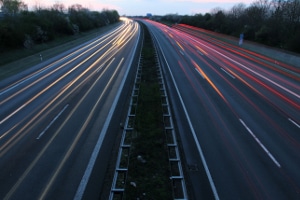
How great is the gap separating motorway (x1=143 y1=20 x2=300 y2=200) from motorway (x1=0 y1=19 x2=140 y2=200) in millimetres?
3756

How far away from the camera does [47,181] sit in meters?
9.19

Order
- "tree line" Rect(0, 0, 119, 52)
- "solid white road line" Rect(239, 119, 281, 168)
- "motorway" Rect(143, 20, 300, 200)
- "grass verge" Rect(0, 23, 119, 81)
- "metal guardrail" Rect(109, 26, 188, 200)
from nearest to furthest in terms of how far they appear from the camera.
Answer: "metal guardrail" Rect(109, 26, 188, 200), "motorway" Rect(143, 20, 300, 200), "solid white road line" Rect(239, 119, 281, 168), "grass verge" Rect(0, 23, 119, 81), "tree line" Rect(0, 0, 119, 52)

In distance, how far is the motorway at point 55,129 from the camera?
9.17m

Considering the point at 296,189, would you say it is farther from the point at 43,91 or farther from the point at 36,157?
the point at 43,91

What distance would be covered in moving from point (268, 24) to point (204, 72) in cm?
2499

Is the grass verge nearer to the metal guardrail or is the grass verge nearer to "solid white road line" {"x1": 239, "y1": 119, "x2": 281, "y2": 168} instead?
the metal guardrail

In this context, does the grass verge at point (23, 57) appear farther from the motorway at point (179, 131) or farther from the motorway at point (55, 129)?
the motorway at point (179, 131)

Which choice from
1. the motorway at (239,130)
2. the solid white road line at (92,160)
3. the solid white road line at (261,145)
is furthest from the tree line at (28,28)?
the solid white road line at (261,145)

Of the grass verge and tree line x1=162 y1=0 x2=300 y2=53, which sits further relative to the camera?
tree line x1=162 y1=0 x2=300 y2=53

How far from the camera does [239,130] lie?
12789 millimetres

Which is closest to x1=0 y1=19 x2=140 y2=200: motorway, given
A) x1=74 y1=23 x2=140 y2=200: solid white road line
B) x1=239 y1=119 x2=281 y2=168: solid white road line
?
x1=74 y1=23 x2=140 y2=200: solid white road line

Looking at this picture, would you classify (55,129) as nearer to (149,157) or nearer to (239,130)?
(149,157)

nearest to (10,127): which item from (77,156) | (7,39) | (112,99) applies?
(77,156)

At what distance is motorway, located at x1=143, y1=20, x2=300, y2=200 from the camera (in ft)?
29.8
